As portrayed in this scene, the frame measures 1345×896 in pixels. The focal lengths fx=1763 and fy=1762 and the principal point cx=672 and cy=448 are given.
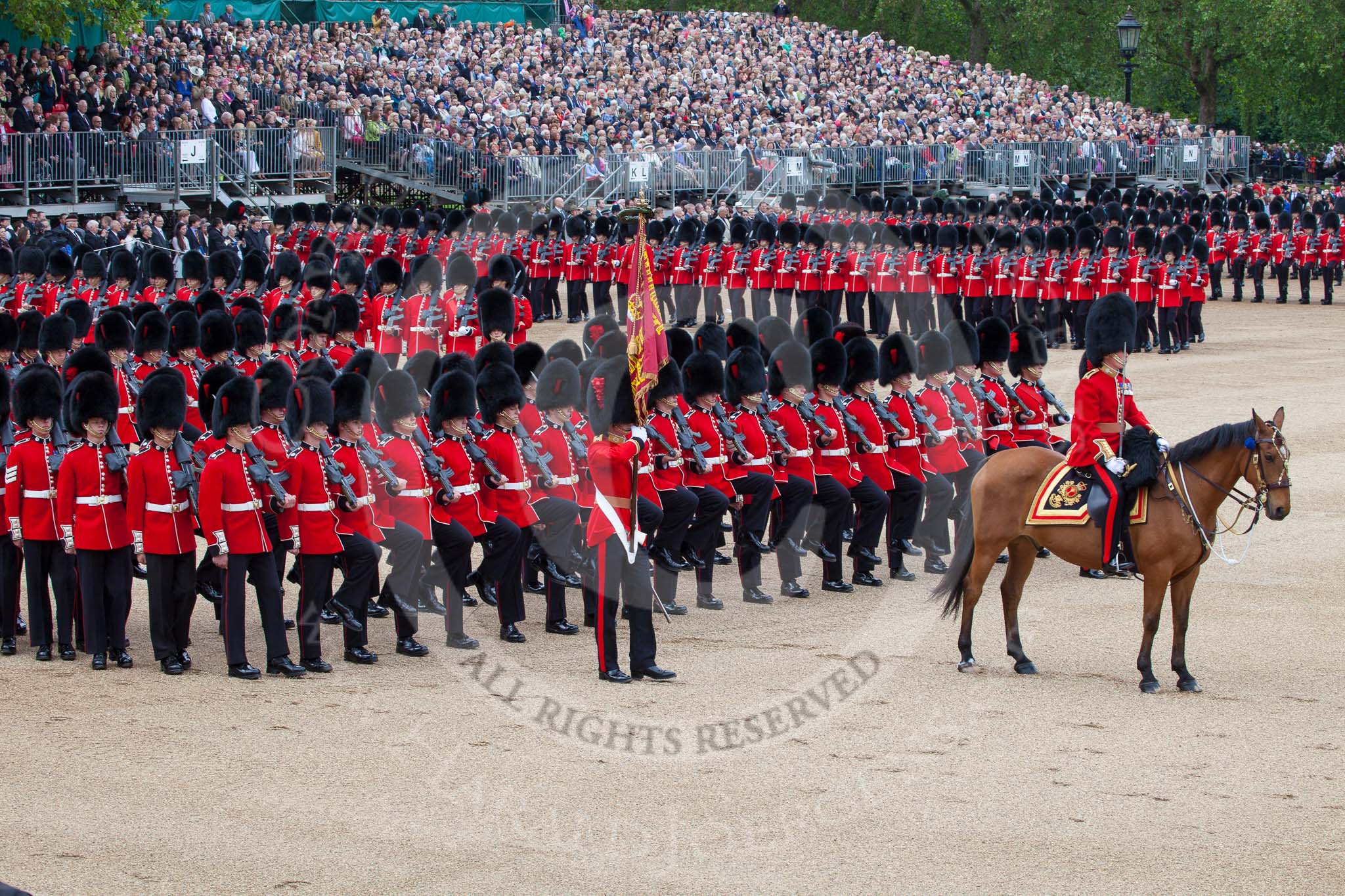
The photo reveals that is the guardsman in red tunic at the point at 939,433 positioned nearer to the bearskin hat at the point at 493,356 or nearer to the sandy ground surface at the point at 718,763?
the sandy ground surface at the point at 718,763

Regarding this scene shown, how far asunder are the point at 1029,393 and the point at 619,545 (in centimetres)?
384

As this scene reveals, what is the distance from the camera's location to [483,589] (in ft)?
28.6

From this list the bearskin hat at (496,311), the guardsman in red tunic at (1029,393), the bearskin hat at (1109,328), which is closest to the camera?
the bearskin hat at (1109,328)

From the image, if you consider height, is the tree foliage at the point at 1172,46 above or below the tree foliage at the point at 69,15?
above

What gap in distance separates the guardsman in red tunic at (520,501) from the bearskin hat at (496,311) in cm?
381

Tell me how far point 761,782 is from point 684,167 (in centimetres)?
2038

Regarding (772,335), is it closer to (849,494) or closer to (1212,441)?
(849,494)

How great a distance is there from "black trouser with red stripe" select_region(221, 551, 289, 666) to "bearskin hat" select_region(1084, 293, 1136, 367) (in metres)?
3.83

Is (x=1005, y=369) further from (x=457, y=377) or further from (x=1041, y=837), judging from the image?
(x=1041, y=837)

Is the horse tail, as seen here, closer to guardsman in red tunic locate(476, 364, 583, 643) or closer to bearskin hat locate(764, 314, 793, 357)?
guardsman in red tunic locate(476, 364, 583, 643)

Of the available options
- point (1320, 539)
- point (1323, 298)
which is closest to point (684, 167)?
point (1323, 298)

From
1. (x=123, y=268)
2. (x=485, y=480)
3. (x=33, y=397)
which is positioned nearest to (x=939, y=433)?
(x=485, y=480)

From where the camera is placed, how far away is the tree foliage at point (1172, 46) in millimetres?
37625

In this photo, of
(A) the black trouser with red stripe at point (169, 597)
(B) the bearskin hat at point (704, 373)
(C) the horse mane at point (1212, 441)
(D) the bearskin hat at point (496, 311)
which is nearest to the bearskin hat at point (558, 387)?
(B) the bearskin hat at point (704, 373)
